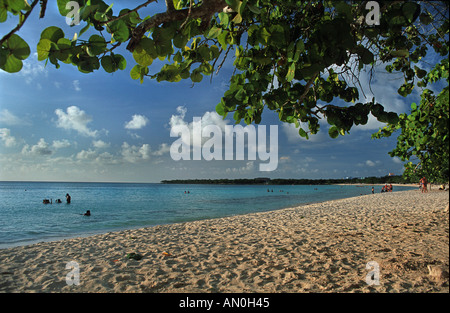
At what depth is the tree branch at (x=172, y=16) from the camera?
1984 millimetres

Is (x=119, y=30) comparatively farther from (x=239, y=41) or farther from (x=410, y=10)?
(x=410, y=10)

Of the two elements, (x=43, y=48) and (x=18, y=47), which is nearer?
(x=18, y=47)

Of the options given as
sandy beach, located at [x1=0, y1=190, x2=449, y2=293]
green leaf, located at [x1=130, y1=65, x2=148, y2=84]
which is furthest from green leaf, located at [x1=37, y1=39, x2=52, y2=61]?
sandy beach, located at [x1=0, y1=190, x2=449, y2=293]

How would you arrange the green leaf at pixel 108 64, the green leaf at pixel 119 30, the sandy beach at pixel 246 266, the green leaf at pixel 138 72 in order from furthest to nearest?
the sandy beach at pixel 246 266 → the green leaf at pixel 138 72 → the green leaf at pixel 108 64 → the green leaf at pixel 119 30

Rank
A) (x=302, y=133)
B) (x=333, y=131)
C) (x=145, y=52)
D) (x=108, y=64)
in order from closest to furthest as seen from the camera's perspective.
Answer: (x=108, y=64) → (x=145, y=52) → (x=333, y=131) → (x=302, y=133)

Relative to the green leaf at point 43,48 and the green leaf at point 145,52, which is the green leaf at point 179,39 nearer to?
the green leaf at point 145,52

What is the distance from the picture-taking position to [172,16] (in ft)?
6.84

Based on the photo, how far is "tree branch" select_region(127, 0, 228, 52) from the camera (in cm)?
198

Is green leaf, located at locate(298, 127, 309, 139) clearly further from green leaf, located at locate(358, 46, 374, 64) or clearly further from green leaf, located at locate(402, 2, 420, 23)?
green leaf, located at locate(402, 2, 420, 23)

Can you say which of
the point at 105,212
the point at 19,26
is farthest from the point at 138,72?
the point at 105,212

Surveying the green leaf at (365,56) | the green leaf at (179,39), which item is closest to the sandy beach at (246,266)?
the green leaf at (365,56)

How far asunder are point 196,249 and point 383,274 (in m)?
3.42
